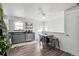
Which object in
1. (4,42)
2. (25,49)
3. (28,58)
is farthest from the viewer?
(25,49)

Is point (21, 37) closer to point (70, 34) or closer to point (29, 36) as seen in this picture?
point (29, 36)

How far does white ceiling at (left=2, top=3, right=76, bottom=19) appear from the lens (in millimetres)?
2119

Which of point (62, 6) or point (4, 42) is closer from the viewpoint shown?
point (4, 42)

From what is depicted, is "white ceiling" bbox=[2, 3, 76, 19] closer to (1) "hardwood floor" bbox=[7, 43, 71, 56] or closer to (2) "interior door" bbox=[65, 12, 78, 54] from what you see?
(2) "interior door" bbox=[65, 12, 78, 54]

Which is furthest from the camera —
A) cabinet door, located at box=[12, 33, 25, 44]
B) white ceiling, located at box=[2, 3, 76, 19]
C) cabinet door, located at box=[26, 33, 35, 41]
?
cabinet door, located at box=[26, 33, 35, 41]

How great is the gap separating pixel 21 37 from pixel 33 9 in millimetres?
759

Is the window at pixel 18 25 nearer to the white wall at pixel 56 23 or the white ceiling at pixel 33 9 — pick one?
the white ceiling at pixel 33 9

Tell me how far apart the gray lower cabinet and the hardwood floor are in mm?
163

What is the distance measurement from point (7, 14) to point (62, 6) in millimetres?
1288

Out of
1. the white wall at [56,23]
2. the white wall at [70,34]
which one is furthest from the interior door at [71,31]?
the white wall at [56,23]

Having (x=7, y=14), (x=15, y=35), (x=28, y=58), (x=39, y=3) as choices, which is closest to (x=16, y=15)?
(x=7, y=14)

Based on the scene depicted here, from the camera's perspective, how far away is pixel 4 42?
1.94 metres

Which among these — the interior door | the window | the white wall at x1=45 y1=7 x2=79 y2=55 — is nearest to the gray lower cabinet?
the window

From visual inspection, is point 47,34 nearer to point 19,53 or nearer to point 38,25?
point 38,25
